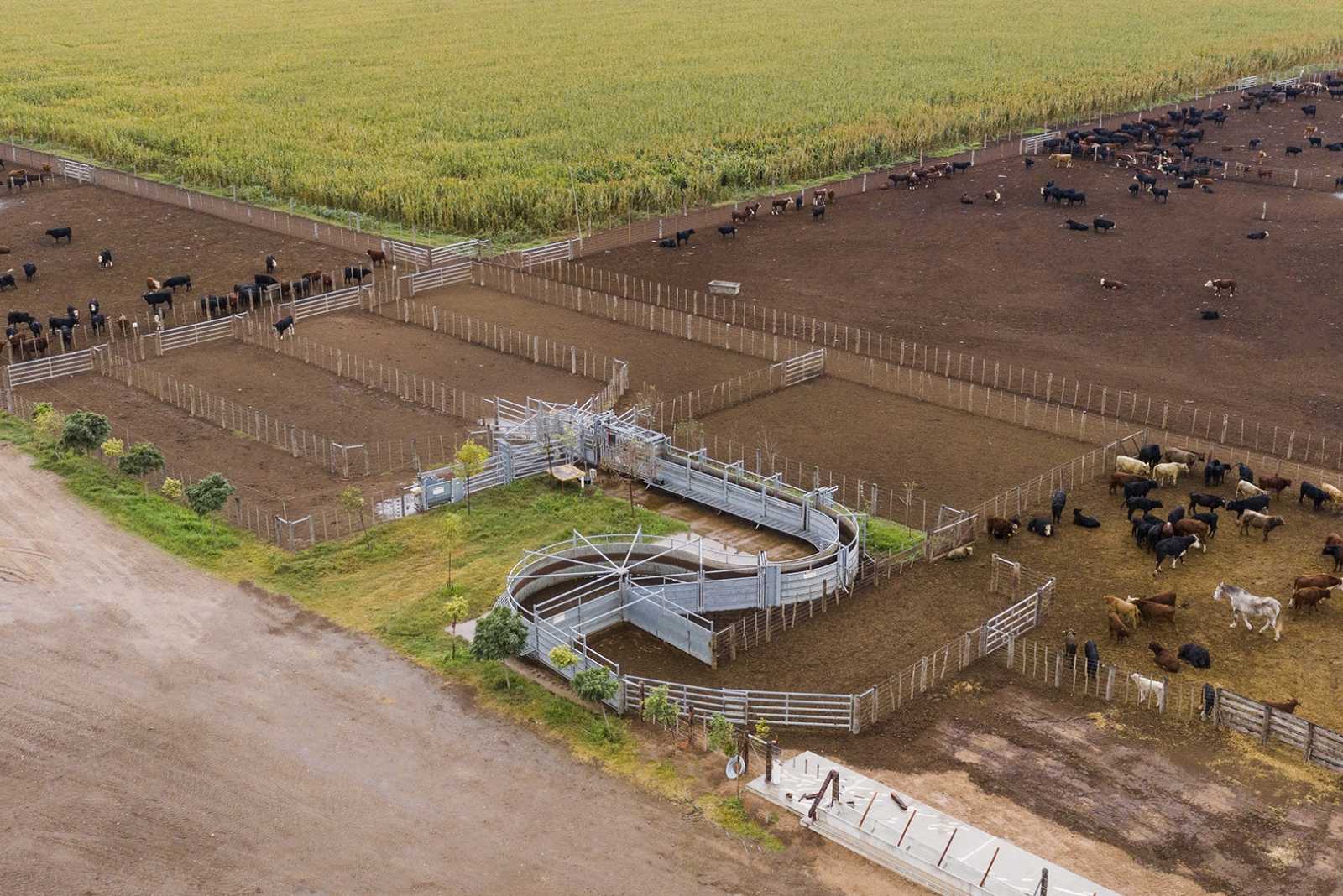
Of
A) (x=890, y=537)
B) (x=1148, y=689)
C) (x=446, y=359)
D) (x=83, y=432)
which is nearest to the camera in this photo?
(x=1148, y=689)

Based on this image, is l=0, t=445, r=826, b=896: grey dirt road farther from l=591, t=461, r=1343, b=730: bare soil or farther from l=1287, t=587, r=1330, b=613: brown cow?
l=1287, t=587, r=1330, b=613: brown cow

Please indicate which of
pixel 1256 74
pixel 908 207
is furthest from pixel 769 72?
pixel 908 207

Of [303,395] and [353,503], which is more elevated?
[303,395]

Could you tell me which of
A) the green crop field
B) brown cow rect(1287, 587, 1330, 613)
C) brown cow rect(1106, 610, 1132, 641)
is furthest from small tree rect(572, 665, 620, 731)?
the green crop field

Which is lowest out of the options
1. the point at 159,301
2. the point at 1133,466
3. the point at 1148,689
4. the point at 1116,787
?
the point at 1116,787

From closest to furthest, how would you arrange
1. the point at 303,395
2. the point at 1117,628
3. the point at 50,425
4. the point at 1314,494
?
the point at 1117,628 < the point at 1314,494 < the point at 50,425 < the point at 303,395

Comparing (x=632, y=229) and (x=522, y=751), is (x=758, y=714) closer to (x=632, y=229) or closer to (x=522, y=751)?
(x=522, y=751)

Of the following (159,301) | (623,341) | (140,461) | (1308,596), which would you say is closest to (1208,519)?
(1308,596)

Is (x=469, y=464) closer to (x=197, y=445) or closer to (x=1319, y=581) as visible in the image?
(x=197, y=445)
